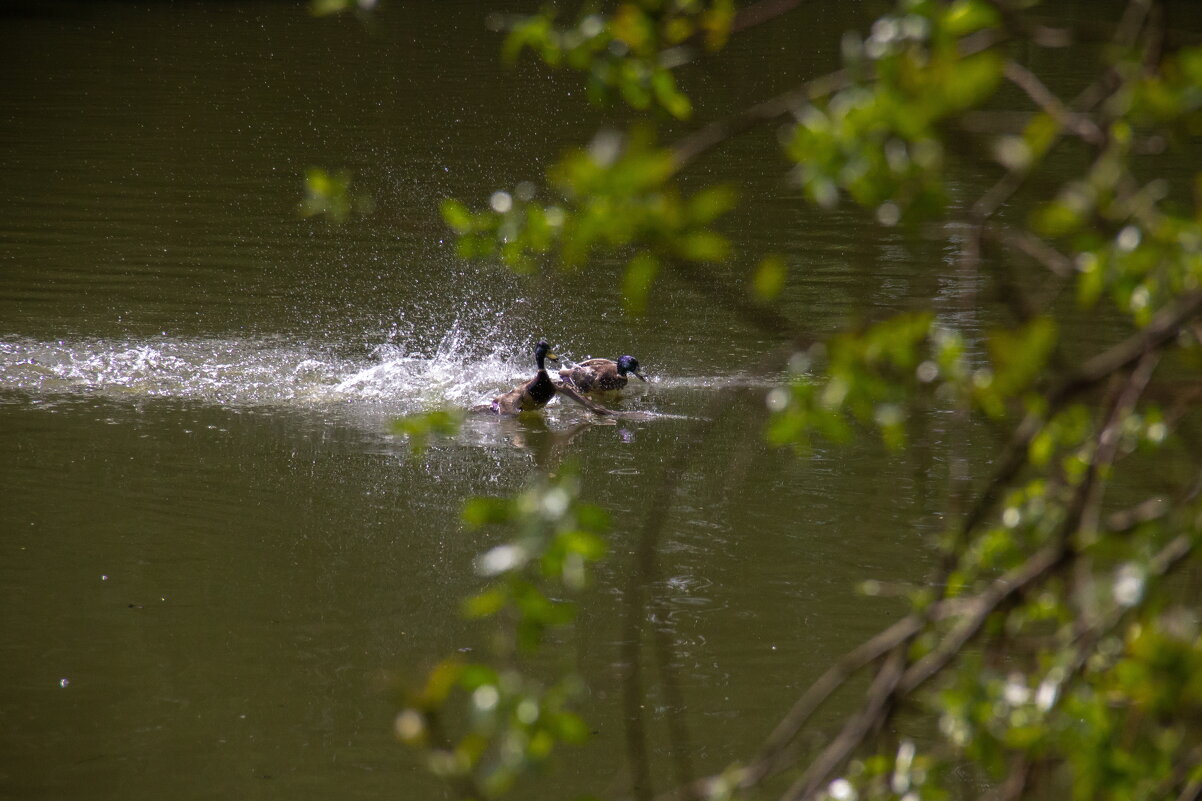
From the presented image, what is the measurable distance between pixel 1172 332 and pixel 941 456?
5593 mm

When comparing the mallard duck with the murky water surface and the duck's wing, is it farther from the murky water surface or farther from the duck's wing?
the murky water surface

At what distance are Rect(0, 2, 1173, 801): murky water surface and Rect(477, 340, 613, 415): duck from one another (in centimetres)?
13

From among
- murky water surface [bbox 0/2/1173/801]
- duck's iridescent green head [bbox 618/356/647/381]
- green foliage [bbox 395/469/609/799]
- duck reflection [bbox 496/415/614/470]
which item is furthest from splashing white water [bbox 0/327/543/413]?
green foliage [bbox 395/469/609/799]

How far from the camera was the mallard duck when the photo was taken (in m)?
8.41

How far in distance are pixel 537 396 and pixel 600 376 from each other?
40 centimetres

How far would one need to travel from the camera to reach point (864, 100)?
1.73 meters

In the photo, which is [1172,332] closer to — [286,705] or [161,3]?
[286,705]

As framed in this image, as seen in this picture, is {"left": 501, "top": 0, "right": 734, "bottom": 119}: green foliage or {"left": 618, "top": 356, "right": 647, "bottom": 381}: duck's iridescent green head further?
{"left": 618, "top": 356, "right": 647, "bottom": 381}: duck's iridescent green head

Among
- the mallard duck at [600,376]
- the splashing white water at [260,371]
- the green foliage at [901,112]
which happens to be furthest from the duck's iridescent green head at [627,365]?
the green foliage at [901,112]

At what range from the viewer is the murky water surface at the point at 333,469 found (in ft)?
16.4

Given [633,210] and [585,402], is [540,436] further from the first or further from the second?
[633,210]

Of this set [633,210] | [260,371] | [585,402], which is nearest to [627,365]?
[585,402]

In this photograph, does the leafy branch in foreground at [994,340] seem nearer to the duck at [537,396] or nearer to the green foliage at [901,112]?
the green foliage at [901,112]

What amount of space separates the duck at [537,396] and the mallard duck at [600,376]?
0.22 ft
